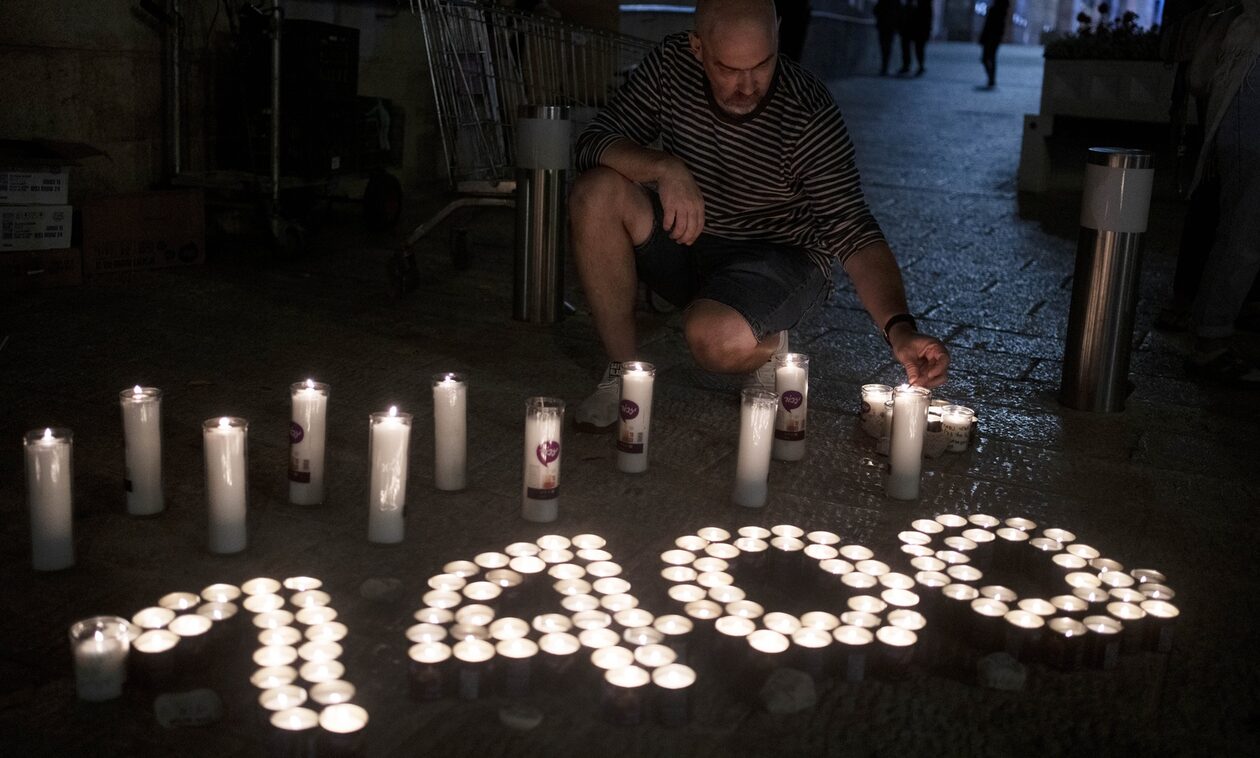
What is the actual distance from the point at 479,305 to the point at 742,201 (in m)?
1.72

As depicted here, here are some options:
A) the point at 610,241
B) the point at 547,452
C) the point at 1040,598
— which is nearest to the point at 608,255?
the point at 610,241

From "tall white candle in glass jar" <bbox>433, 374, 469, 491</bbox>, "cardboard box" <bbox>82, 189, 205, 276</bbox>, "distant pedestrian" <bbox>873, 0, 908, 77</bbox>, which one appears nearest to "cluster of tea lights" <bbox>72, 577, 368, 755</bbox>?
"tall white candle in glass jar" <bbox>433, 374, 469, 491</bbox>

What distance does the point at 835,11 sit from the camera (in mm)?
16891

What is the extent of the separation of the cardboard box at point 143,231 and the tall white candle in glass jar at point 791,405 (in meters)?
3.02

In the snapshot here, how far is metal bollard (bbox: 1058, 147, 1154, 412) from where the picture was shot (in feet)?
12.2

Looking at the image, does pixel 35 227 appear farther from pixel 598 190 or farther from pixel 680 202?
pixel 680 202

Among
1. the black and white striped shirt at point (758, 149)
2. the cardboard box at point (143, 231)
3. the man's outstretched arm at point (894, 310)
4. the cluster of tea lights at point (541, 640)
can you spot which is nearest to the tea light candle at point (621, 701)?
the cluster of tea lights at point (541, 640)

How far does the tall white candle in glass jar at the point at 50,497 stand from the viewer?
228 cm

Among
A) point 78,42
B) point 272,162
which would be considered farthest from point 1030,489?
point 78,42

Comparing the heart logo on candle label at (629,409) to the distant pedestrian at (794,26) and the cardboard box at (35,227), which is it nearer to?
the cardboard box at (35,227)

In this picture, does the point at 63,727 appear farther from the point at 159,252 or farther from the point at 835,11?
the point at 835,11

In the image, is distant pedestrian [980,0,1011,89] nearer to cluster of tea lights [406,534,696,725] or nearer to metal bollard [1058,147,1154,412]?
metal bollard [1058,147,1154,412]

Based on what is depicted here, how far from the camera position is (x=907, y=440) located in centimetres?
288

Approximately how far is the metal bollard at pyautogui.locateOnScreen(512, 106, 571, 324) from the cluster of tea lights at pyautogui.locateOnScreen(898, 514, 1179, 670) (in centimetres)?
219
